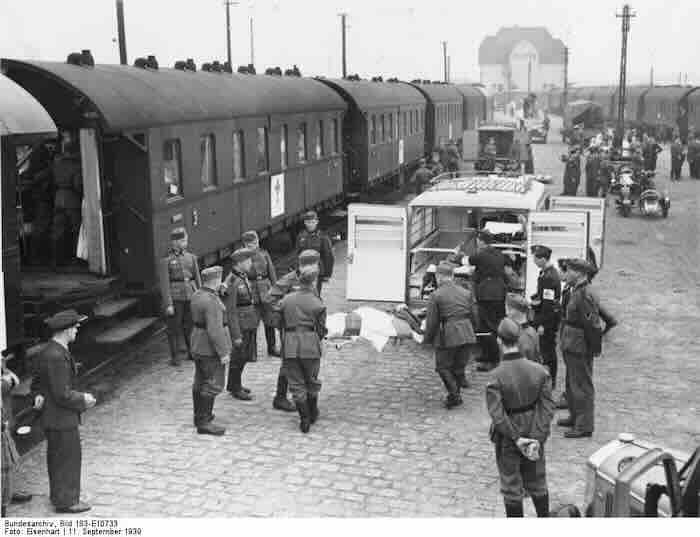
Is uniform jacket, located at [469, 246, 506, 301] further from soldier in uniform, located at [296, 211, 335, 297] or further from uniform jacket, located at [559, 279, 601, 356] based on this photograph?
soldier in uniform, located at [296, 211, 335, 297]

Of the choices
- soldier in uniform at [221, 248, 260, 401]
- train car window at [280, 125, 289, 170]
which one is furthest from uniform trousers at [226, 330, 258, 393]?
train car window at [280, 125, 289, 170]

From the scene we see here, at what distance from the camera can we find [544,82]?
410 feet

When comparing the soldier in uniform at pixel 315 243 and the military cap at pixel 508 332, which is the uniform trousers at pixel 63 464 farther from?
the soldier in uniform at pixel 315 243

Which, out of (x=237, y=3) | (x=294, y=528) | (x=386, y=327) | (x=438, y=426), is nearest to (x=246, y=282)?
(x=386, y=327)

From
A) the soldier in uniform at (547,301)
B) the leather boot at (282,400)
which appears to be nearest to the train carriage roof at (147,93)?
the leather boot at (282,400)

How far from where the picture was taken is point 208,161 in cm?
1291

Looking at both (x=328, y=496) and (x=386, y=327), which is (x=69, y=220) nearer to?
(x=386, y=327)

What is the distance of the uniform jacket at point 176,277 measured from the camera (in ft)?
34.0

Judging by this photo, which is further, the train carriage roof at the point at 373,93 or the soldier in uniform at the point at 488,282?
the train carriage roof at the point at 373,93

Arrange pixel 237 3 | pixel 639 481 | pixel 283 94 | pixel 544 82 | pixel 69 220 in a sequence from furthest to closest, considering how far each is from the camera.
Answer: pixel 544 82
pixel 237 3
pixel 283 94
pixel 69 220
pixel 639 481

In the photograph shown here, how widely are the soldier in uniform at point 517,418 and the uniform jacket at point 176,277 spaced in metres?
5.03

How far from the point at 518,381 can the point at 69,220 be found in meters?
6.47

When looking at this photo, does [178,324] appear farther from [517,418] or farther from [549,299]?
[517,418]

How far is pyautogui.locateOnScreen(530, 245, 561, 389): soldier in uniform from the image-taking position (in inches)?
364
